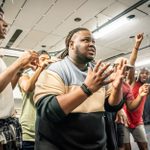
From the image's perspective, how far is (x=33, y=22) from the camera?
18.5 feet

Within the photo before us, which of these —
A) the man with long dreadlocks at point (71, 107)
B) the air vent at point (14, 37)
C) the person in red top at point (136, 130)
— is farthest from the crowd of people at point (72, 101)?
the air vent at point (14, 37)

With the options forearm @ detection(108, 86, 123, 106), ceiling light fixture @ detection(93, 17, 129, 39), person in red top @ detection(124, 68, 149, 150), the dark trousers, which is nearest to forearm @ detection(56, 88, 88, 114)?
forearm @ detection(108, 86, 123, 106)

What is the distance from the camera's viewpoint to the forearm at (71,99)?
3.50ft

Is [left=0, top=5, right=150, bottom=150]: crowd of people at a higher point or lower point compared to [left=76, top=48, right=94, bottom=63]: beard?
lower

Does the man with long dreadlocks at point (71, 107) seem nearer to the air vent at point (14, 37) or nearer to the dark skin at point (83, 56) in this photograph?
the dark skin at point (83, 56)

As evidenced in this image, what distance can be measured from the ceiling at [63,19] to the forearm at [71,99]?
11.8 feet

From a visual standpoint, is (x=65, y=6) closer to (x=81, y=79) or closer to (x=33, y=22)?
(x=33, y=22)

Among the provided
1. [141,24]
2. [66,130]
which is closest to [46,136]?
[66,130]

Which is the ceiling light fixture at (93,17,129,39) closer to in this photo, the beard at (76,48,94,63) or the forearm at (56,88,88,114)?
the beard at (76,48,94,63)

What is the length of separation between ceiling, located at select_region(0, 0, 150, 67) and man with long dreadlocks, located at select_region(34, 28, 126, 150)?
3.40 metres

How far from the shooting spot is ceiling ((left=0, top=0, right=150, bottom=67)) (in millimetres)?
4868

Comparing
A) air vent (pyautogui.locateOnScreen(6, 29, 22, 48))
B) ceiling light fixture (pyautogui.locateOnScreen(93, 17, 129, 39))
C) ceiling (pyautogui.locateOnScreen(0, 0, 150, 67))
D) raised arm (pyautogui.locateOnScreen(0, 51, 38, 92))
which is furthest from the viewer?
air vent (pyautogui.locateOnScreen(6, 29, 22, 48))

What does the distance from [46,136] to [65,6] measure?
4162 millimetres

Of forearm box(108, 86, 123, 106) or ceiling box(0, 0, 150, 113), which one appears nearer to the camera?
forearm box(108, 86, 123, 106)
